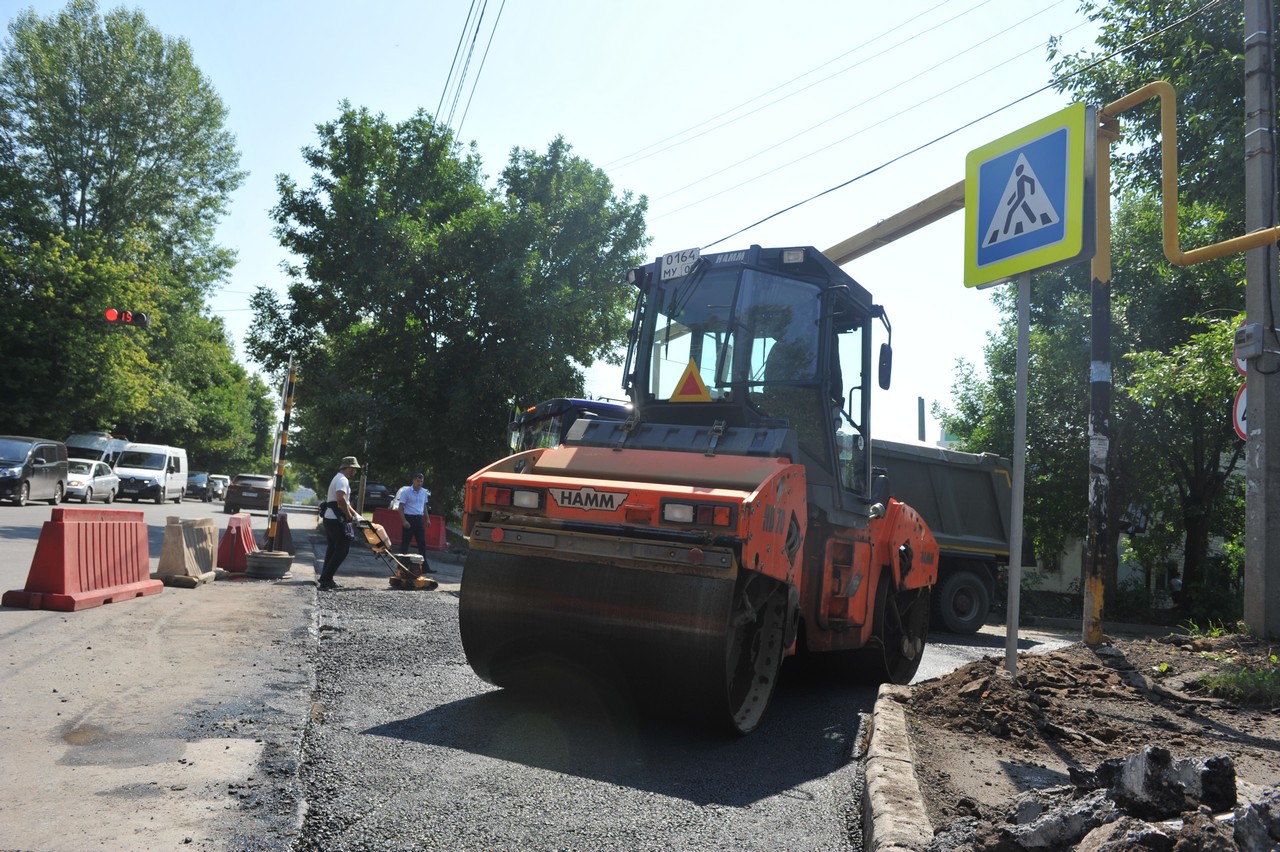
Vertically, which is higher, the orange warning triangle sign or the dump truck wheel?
the orange warning triangle sign

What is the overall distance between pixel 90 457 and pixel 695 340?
117 ft

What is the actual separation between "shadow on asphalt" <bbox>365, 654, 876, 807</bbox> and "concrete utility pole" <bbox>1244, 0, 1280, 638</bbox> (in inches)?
173

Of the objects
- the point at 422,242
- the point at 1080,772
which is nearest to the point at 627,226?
the point at 422,242

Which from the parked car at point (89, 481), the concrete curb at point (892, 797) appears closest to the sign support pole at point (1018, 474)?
the concrete curb at point (892, 797)

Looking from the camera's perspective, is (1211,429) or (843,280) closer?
(843,280)

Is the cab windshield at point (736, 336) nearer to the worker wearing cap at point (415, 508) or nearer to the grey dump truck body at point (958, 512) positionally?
the grey dump truck body at point (958, 512)

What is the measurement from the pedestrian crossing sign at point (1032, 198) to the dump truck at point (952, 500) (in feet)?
26.4

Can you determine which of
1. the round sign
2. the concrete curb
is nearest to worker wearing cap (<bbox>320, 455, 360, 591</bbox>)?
the concrete curb

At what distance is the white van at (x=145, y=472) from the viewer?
3588 centimetres

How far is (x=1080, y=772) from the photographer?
3.88 meters

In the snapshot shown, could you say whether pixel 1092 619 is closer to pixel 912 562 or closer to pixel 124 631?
pixel 912 562

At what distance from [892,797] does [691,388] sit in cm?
337

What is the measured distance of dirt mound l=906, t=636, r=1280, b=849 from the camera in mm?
4449

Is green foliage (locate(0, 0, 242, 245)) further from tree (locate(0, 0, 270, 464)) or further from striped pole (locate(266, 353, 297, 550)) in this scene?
striped pole (locate(266, 353, 297, 550))
